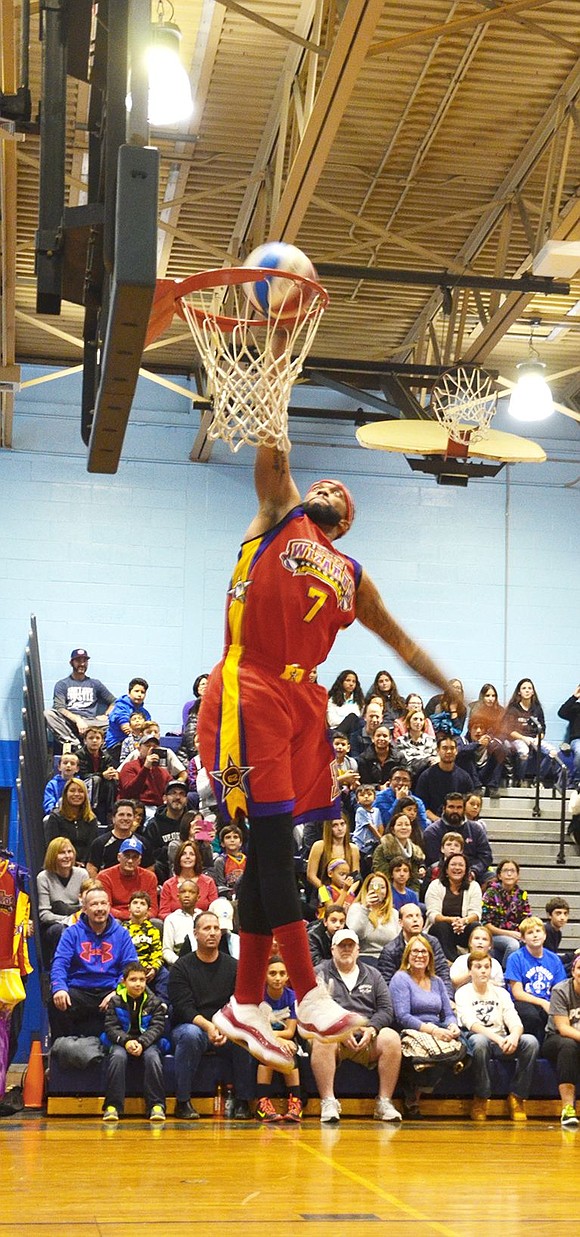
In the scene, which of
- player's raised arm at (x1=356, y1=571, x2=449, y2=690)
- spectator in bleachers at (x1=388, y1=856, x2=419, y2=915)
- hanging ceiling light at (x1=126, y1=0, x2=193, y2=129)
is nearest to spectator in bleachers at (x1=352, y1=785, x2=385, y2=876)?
spectator in bleachers at (x1=388, y1=856, x2=419, y2=915)

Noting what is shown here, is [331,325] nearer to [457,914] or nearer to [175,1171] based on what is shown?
[457,914]

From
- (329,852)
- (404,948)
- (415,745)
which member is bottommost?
(404,948)

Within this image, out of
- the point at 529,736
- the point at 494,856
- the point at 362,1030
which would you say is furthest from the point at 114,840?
the point at 529,736

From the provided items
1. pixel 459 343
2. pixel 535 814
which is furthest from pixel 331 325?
pixel 535 814

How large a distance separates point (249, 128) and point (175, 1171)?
970 cm

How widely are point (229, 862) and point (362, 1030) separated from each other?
2.50 meters

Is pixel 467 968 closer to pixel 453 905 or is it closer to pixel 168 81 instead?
pixel 453 905

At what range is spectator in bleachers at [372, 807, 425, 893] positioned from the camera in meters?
12.4

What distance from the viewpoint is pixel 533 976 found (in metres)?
11.5

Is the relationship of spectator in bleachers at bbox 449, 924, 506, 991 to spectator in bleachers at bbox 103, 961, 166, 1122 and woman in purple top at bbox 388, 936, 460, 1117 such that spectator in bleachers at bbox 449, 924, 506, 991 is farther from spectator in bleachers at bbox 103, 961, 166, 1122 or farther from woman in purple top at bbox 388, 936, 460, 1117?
spectator in bleachers at bbox 103, 961, 166, 1122

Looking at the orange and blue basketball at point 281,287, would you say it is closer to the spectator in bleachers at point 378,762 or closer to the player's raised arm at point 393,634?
the player's raised arm at point 393,634

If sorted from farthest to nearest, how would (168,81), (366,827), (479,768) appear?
(479,768) < (366,827) < (168,81)

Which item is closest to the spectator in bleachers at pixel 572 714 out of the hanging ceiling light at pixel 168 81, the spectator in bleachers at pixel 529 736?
the spectator in bleachers at pixel 529 736

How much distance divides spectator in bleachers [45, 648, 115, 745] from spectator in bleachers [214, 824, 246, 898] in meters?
4.32
